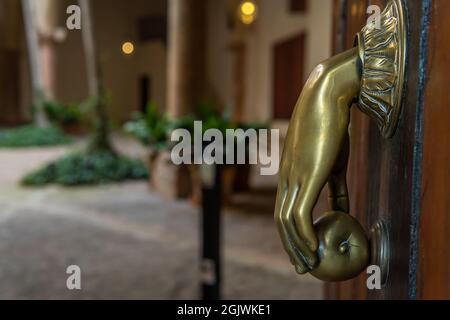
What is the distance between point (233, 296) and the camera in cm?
310

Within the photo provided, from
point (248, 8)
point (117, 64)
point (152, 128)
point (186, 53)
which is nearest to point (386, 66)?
point (152, 128)

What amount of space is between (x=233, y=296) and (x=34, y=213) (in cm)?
337

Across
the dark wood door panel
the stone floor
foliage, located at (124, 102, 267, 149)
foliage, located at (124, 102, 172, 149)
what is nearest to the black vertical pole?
the stone floor

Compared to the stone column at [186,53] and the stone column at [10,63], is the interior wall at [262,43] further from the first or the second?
the stone column at [10,63]

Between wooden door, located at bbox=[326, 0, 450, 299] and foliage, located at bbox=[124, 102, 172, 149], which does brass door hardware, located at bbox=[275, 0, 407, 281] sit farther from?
foliage, located at bbox=[124, 102, 172, 149]

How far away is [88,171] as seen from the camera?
7.99 metres

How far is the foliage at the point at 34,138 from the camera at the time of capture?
12.8 meters

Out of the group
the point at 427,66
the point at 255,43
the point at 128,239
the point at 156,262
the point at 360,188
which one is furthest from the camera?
the point at 255,43

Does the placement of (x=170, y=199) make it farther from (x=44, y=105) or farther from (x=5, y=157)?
(x=44, y=105)

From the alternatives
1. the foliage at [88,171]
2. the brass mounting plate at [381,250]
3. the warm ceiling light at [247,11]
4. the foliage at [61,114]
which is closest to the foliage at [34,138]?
the foliage at [61,114]

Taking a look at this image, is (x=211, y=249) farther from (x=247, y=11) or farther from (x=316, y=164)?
(x=247, y=11)

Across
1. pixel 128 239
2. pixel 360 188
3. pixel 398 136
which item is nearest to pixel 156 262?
pixel 128 239

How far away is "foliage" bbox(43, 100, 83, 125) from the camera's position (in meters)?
14.4

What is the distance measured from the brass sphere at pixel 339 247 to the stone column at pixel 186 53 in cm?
671
